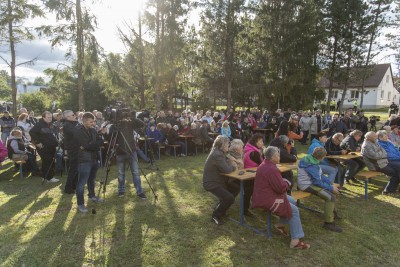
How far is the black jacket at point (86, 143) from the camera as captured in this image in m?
5.39

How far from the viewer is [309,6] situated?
20312 millimetres

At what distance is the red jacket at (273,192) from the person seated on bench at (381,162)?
379cm

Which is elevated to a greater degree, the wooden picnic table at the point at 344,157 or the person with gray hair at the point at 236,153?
the person with gray hair at the point at 236,153

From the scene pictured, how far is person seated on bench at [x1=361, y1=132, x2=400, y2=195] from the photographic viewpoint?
6.76 metres

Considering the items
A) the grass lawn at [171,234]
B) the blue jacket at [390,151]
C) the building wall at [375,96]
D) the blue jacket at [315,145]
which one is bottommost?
the grass lawn at [171,234]

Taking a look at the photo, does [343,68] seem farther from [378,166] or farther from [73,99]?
[73,99]

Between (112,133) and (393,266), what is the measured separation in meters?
5.26

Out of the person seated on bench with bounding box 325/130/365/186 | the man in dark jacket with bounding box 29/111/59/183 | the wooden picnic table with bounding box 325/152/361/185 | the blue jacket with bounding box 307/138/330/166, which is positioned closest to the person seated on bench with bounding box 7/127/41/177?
the man in dark jacket with bounding box 29/111/59/183

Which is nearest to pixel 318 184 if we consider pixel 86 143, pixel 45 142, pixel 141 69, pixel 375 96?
pixel 86 143

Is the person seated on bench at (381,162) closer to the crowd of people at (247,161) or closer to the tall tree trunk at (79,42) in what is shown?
the crowd of people at (247,161)

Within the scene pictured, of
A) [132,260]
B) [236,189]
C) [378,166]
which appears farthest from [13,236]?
[378,166]

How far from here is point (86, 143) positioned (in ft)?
17.7

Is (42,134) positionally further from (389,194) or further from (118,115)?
(389,194)

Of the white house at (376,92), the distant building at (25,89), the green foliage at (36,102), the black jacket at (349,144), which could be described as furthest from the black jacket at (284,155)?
the distant building at (25,89)
